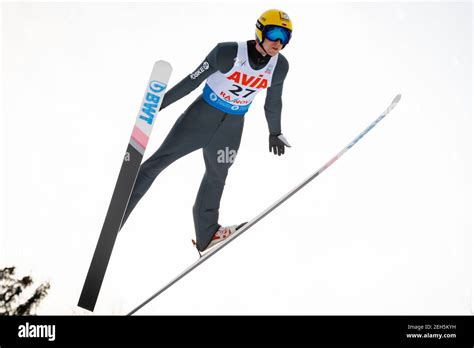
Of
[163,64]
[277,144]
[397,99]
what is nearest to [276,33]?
[163,64]

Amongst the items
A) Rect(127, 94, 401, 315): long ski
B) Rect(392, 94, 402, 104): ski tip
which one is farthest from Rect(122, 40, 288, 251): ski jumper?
Rect(392, 94, 402, 104): ski tip

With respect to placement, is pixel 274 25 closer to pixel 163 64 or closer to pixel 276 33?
pixel 276 33

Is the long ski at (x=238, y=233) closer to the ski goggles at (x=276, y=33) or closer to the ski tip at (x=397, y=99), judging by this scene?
the ski tip at (x=397, y=99)

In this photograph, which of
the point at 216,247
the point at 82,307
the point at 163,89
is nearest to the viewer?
the point at 163,89

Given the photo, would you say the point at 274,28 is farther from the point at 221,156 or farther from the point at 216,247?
the point at 216,247

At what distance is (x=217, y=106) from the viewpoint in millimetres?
3867

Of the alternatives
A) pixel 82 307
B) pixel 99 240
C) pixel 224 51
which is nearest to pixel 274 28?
pixel 224 51

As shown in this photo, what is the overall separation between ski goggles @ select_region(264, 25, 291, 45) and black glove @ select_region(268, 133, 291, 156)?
3.28 ft

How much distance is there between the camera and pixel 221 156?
13.2 feet

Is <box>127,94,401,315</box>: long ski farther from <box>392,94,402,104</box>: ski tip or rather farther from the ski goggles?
the ski goggles

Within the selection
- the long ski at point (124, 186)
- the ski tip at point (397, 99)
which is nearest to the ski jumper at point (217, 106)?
the long ski at point (124, 186)

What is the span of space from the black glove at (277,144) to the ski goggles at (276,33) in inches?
39.3

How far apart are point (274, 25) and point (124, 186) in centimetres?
180

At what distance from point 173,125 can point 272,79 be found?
0.99m
